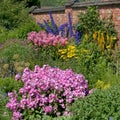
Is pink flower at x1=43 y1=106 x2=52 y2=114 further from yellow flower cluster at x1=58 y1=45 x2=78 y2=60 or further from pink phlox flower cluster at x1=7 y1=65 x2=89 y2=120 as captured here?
yellow flower cluster at x1=58 y1=45 x2=78 y2=60

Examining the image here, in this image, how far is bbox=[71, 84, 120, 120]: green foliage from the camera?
218 inches

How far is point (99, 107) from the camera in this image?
564cm

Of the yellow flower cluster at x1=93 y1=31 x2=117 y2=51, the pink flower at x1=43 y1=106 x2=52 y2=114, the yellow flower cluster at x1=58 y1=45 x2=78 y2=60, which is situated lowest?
the pink flower at x1=43 y1=106 x2=52 y2=114

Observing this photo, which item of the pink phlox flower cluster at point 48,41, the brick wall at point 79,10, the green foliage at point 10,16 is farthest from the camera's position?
the green foliage at point 10,16

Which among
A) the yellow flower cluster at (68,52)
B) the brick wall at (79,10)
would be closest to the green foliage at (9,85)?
the yellow flower cluster at (68,52)

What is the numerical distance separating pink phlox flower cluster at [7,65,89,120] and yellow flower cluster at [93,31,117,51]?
177 inches

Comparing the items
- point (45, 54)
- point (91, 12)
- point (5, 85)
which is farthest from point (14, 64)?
point (91, 12)

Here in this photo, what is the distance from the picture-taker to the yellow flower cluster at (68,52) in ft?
37.4

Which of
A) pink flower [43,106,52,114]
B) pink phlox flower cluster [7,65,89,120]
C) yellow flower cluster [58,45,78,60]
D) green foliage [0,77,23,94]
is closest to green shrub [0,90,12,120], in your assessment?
pink phlox flower cluster [7,65,89,120]

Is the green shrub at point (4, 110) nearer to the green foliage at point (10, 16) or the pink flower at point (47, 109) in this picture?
the pink flower at point (47, 109)

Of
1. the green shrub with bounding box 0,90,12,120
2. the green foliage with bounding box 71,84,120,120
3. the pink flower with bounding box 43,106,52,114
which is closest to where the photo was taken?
the green foliage with bounding box 71,84,120,120

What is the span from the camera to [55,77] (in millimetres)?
7289

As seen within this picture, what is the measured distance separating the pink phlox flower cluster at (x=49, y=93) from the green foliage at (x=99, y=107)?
1077 millimetres

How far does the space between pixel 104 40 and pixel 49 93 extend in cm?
511
